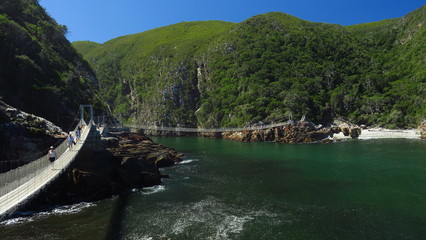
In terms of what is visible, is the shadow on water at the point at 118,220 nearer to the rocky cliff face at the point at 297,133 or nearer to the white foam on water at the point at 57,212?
the white foam on water at the point at 57,212

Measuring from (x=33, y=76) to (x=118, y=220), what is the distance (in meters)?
28.2

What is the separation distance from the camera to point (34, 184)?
12898 mm

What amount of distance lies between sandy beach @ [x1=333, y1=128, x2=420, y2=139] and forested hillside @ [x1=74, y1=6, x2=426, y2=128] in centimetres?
427

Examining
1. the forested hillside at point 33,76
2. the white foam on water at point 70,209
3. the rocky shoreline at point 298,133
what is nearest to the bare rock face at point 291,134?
the rocky shoreline at point 298,133

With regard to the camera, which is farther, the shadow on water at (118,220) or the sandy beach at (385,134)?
the sandy beach at (385,134)

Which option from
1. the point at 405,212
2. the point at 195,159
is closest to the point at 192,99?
the point at 195,159

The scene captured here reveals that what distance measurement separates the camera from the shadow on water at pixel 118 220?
12930 mm

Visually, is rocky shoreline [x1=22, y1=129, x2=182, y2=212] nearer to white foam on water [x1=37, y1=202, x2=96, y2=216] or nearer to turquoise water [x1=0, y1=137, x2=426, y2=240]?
white foam on water [x1=37, y1=202, x2=96, y2=216]

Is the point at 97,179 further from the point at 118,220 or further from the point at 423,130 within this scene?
the point at 423,130

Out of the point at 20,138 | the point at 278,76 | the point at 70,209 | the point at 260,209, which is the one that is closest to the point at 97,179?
the point at 70,209

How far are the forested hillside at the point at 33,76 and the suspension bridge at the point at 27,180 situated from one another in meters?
16.2

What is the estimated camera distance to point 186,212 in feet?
52.1

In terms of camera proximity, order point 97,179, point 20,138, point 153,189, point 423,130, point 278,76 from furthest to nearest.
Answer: point 278,76, point 423,130, point 20,138, point 153,189, point 97,179

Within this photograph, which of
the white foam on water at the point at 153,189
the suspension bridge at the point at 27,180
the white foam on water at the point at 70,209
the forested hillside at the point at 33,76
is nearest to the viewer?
the suspension bridge at the point at 27,180
